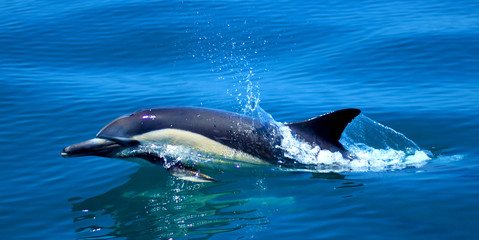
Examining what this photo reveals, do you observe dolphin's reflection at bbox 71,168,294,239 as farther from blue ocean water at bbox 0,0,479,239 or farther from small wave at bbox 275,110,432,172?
small wave at bbox 275,110,432,172

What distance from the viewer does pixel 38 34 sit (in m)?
19.9

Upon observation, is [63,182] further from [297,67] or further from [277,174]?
[297,67]

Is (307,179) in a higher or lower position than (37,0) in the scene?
lower

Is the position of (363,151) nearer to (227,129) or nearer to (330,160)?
(330,160)

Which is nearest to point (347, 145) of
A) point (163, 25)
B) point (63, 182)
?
point (63, 182)

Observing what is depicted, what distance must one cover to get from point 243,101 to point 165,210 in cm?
553

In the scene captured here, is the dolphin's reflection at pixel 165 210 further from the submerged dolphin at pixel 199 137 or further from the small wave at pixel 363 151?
the small wave at pixel 363 151

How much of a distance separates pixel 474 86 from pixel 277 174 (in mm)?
6482

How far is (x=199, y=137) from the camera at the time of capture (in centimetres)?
871

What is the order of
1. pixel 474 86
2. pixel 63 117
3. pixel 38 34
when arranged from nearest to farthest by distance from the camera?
pixel 63 117, pixel 474 86, pixel 38 34

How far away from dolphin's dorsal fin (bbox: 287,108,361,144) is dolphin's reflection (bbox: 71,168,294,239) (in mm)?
1081

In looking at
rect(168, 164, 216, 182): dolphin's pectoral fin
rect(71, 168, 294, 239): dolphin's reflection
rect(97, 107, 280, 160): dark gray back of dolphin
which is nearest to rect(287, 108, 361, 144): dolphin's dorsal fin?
rect(97, 107, 280, 160): dark gray back of dolphin

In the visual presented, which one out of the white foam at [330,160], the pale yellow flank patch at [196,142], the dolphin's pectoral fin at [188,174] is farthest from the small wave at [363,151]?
the dolphin's pectoral fin at [188,174]

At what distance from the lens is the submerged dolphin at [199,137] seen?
343 inches
